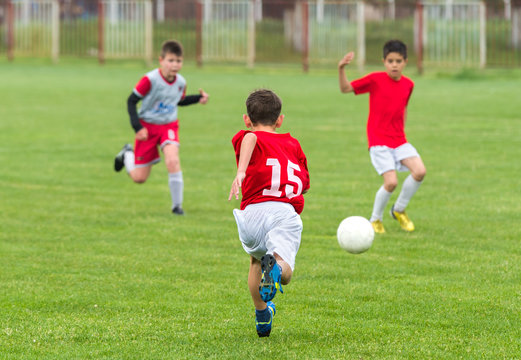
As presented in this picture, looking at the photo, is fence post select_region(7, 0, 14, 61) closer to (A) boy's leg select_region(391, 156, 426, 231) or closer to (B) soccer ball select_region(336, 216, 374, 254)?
(A) boy's leg select_region(391, 156, 426, 231)

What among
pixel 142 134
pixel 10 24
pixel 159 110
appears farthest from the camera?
pixel 10 24

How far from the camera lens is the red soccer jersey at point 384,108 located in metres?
10.1

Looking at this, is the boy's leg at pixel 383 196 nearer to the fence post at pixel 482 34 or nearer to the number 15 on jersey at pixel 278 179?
the number 15 on jersey at pixel 278 179

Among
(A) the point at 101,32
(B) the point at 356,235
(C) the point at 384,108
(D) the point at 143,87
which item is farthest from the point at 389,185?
(A) the point at 101,32

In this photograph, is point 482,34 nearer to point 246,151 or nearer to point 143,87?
point 143,87

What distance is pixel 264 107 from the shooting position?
6.09 meters

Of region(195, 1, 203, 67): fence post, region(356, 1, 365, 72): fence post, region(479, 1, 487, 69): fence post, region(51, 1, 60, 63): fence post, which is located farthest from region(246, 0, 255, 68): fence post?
region(479, 1, 487, 69): fence post

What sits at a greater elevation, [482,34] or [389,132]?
[482,34]

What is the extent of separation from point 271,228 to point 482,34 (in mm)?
29888

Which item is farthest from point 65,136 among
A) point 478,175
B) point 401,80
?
point 401,80

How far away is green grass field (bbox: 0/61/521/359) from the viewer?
6070mm

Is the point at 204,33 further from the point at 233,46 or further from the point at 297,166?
the point at 297,166

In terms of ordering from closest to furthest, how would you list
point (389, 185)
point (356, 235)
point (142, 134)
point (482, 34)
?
point (356, 235) < point (389, 185) < point (142, 134) < point (482, 34)

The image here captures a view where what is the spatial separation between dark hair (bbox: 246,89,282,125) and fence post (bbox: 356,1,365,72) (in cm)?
2981
